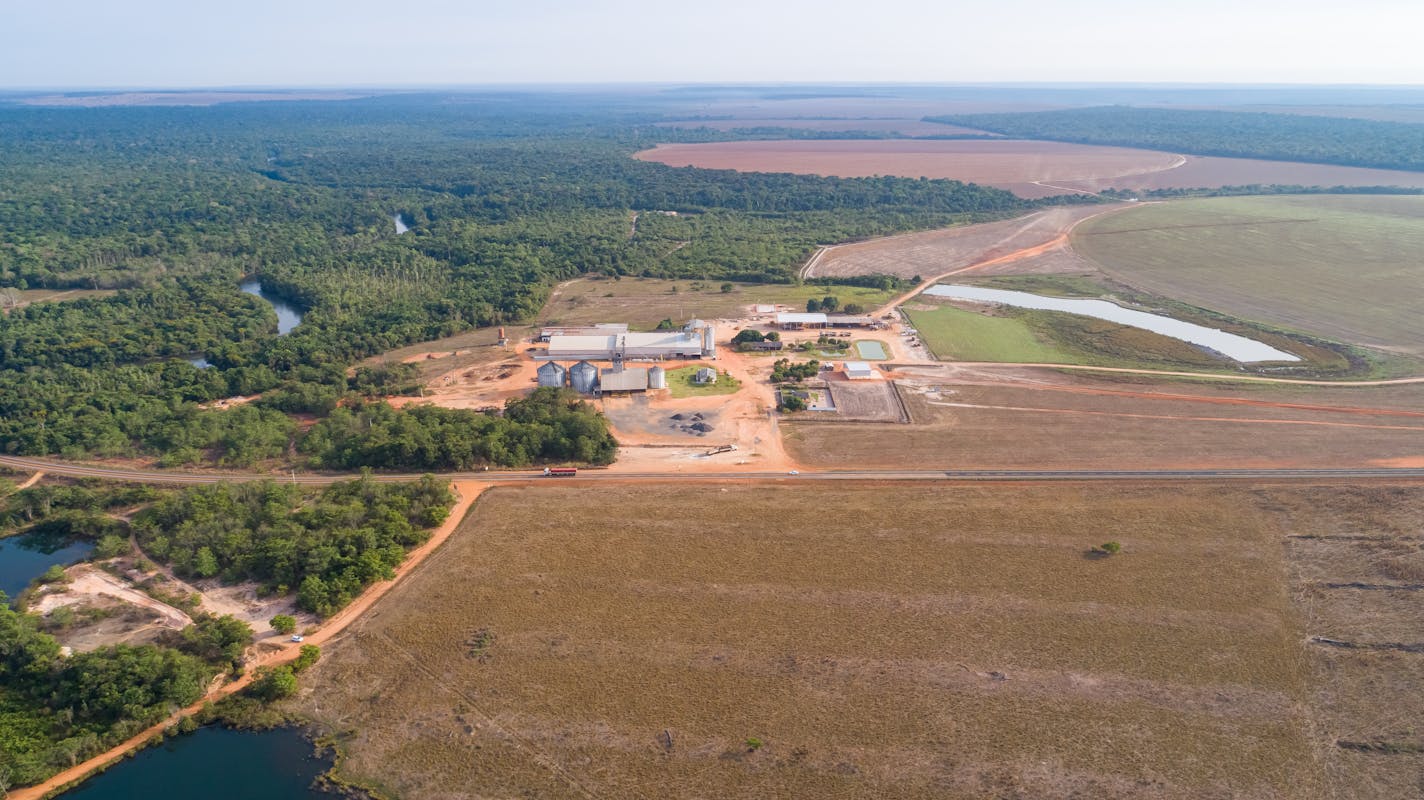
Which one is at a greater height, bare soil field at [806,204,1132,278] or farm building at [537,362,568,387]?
bare soil field at [806,204,1132,278]

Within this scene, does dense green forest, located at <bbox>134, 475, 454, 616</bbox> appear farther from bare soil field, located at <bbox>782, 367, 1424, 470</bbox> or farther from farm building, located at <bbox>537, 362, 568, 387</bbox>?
bare soil field, located at <bbox>782, 367, 1424, 470</bbox>

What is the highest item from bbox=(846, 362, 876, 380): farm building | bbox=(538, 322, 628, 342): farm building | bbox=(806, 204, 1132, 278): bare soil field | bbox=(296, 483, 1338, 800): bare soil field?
bbox=(806, 204, 1132, 278): bare soil field

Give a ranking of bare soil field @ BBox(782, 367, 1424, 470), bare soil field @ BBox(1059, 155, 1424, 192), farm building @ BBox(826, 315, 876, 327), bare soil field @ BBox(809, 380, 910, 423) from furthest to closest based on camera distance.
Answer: bare soil field @ BBox(1059, 155, 1424, 192) → farm building @ BBox(826, 315, 876, 327) → bare soil field @ BBox(809, 380, 910, 423) → bare soil field @ BBox(782, 367, 1424, 470)

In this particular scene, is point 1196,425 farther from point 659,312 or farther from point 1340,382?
point 659,312

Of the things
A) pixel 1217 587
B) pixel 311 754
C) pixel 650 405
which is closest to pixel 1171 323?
pixel 1217 587

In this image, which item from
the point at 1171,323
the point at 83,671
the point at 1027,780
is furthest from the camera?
the point at 1171,323

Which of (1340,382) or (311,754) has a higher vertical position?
(1340,382)

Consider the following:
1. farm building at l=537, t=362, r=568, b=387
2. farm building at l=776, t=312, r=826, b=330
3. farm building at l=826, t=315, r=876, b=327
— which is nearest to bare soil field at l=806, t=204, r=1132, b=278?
farm building at l=826, t=315, r=876, b=327
